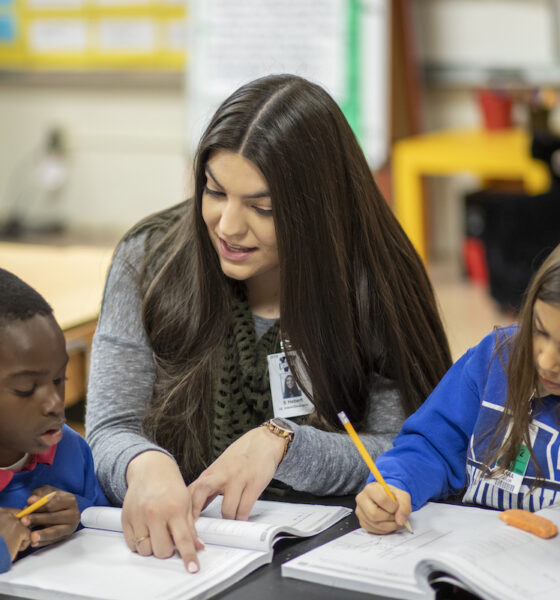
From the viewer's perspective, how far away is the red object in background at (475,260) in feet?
15.5

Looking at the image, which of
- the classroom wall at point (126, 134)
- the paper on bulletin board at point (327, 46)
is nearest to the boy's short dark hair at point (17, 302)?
the paper on bulletin board at point (327, 46)

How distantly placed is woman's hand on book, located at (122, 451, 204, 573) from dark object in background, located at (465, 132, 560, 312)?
2.85 m

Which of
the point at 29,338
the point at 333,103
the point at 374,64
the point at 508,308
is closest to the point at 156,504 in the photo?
the point at 29,338

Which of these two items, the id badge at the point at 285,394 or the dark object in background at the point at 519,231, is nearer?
the id badge at the point at 285,394

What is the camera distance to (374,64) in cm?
468

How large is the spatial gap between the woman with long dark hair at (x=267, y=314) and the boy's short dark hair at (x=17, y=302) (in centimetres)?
29

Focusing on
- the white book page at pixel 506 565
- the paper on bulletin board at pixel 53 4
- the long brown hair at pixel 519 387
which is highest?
the paper on bulletin board at pixel 53 4

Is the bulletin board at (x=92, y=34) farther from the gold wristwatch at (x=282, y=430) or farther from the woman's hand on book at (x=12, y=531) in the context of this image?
the woman's hand on book at (x=12, y=531)

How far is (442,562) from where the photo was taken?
1062 mm

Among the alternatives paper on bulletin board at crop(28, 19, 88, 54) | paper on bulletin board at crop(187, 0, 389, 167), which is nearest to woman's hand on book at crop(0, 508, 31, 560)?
paper on bulletin board at crop(187, 0, 389, 167)

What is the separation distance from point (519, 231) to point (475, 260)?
672mm

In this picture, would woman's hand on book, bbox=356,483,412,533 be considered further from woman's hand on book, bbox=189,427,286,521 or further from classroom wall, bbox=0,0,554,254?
classroom wall, bbox=0,0,554,254

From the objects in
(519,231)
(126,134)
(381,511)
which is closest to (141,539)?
(381,511)

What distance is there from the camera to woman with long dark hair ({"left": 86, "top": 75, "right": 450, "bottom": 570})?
140 centimetres
